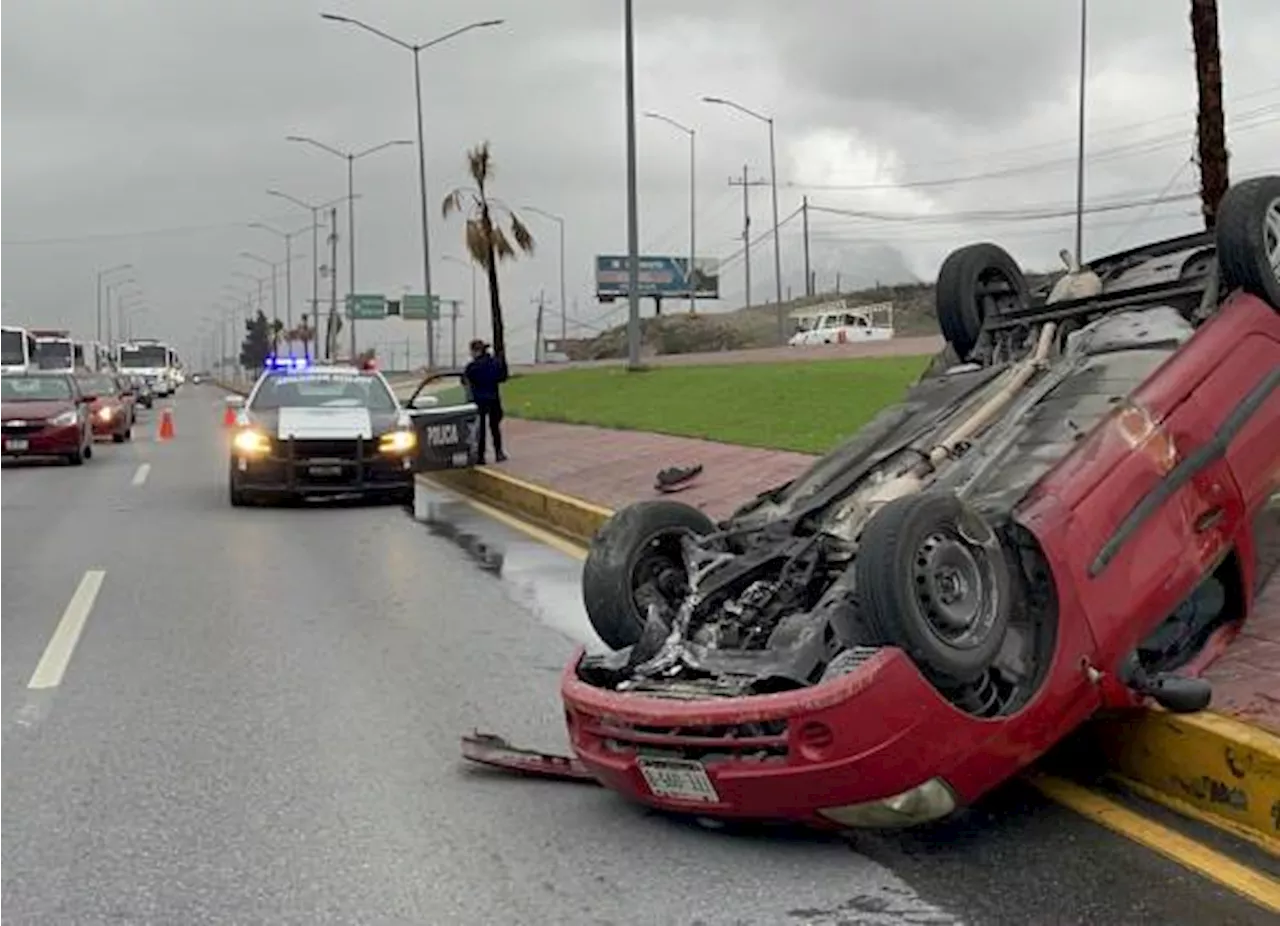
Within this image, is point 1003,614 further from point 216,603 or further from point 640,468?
point 640,468

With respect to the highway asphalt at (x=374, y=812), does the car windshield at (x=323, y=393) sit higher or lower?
higher

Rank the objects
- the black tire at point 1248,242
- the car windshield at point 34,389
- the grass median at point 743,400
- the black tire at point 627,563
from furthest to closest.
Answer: the car windshield at point 34,389 < the grass median at point 743,400 < the black tire at point 1248,242 < the black tire at point 627,563

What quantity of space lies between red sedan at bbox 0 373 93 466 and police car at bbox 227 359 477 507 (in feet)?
24.9

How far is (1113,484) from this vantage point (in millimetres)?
5262

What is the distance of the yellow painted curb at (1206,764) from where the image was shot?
4871 mm

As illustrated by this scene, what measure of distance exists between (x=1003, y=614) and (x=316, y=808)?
255 cm

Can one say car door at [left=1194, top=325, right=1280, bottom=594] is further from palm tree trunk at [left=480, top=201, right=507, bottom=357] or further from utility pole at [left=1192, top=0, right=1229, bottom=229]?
palm tree trunk at [left=480, top=201, right=507, bottom=357]

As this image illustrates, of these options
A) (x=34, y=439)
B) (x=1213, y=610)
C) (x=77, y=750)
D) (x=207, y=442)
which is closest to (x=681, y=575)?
(x=1213, y=610)

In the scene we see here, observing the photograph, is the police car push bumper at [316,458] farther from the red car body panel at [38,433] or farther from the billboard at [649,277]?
the billboard at [649,277]

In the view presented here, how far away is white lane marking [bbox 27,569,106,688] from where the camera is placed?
26.1ft

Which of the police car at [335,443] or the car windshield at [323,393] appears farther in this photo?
the car windshield at [323,393]

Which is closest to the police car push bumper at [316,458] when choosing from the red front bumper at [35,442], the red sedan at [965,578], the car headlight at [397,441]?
the car headlight at [397,441]

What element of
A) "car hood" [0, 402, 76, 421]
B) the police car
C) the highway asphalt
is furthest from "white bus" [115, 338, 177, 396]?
the highway asphalt

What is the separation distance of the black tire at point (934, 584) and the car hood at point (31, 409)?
22160mm
